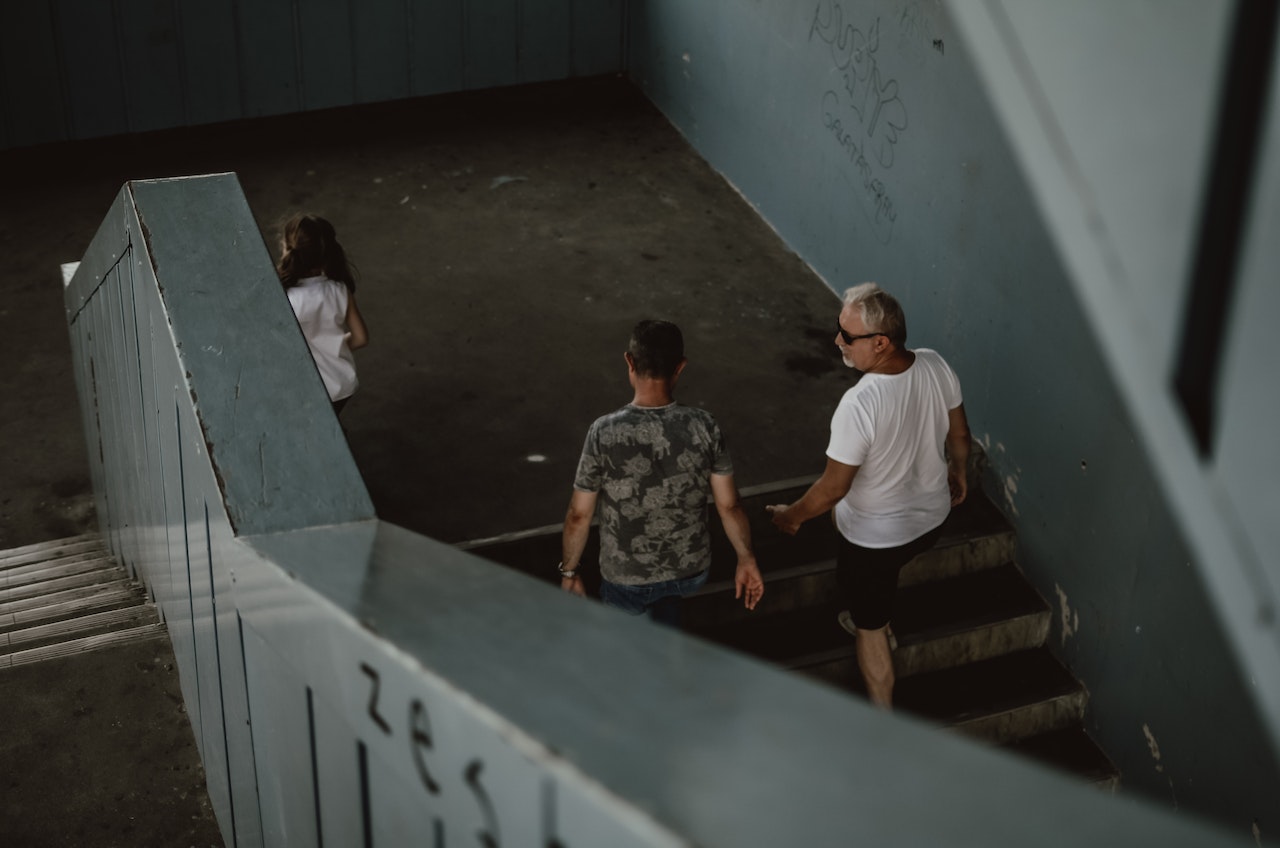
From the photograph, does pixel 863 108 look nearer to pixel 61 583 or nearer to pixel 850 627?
pixel 850 627

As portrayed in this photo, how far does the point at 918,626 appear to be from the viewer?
18.6ft

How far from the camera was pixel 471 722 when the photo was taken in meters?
1.48

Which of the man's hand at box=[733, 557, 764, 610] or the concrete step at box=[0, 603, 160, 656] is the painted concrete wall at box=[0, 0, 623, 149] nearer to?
the concrete step at box=[0, 603, 160, 656]

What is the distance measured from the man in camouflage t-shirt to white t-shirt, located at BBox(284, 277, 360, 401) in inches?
53.3

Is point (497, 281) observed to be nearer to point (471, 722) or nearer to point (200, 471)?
point (200, 471)

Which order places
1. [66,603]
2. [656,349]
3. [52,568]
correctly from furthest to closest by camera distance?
[52,568] < [66,603] < [656,349]

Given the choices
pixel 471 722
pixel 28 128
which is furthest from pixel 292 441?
pixel 28 128

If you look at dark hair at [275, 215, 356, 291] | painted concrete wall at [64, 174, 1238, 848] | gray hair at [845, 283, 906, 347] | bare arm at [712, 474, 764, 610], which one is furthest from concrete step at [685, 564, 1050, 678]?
painted concrete wall at [64, 174, 1238, 848]

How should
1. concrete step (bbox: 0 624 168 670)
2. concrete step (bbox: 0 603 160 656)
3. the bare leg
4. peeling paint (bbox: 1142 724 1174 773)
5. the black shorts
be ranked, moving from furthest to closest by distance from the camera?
peeling paint (bbox: 1142 724 1174 773) < the bare leg < the black shorts < concrete step (bbox: 0 603 160 656) < concrete step (bbox: 0 624 168 670)

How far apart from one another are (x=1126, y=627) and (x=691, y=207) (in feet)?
14.6

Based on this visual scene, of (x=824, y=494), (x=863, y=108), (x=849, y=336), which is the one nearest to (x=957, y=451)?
(x=824, y=494)

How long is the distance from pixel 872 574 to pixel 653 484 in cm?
105

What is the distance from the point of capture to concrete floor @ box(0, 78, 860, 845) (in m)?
4.32

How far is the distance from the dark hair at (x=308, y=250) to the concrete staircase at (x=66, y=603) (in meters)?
1.32
